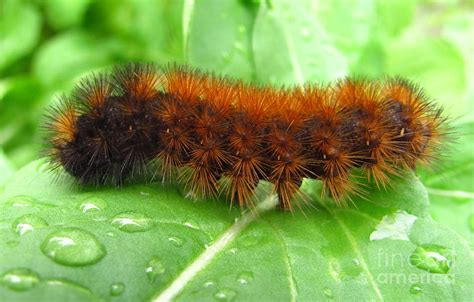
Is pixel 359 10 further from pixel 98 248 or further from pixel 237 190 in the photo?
pixel 98 248

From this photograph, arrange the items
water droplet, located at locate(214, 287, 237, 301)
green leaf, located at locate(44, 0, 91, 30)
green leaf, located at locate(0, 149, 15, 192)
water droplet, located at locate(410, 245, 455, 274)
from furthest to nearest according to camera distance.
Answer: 1. green leaf, located at locate(44, 0, 91, 30)
2. green leaf, located at locate(0, 149, 15, 192)
3. water droplet, located at locate(410, 245, 455, 274)
4. water droplet, located at locate(214, 287, 237, 301)

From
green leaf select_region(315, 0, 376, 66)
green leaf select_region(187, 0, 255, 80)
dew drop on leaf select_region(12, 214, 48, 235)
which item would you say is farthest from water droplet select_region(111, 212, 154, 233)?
green leaf select_region(315, 0, 376, 66)

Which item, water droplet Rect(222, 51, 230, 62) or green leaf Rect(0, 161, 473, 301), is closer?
green leaf Rect(0, 161, 473, 301)

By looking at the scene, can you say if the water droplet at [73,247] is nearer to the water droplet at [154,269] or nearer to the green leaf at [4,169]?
the water droplet at [154,269]

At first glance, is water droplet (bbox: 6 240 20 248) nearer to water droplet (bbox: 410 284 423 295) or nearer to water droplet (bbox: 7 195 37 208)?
water droplet (bbox: 7 195 37 208)

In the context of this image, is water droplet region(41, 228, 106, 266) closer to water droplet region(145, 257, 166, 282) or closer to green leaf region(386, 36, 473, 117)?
water droplet region(145, 257, 166, 282)

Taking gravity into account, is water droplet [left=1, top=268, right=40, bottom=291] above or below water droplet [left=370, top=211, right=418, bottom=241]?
below

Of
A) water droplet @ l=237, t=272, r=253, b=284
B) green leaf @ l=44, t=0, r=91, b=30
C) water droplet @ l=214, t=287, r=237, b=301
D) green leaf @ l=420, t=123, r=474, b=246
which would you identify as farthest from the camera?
green leaf @ l=44, t=0, r=91, b=30

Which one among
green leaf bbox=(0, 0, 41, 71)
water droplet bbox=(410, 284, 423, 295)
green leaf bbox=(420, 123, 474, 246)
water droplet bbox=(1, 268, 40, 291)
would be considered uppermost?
green leaf bbox=(0, 0, 41, 71)

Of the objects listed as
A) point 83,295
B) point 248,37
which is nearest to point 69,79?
point 248,37
